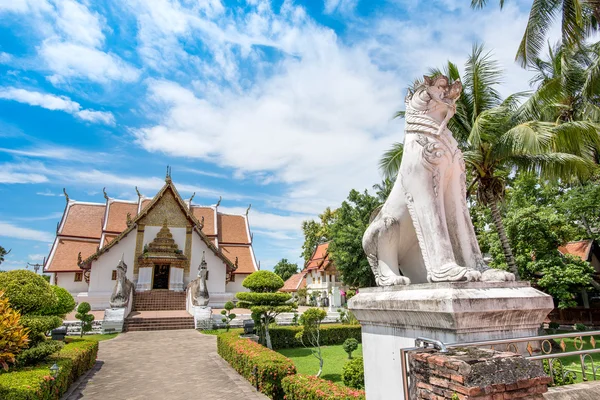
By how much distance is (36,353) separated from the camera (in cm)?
741

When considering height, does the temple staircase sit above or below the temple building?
below

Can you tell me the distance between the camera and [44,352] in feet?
24.8

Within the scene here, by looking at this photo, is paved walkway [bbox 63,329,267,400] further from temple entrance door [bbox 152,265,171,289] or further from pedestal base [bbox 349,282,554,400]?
temple entrance door [bbox 152,265,171,289]

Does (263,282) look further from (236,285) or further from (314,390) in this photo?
(236,285)

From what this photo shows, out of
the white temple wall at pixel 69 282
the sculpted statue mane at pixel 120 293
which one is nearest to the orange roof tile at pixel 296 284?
the white temple wall at pixel 69 282

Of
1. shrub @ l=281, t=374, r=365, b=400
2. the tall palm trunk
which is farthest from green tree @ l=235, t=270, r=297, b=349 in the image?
the tall palm trunk

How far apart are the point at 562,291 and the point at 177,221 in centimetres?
2134

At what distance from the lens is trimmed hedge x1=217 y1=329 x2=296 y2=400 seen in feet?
23.4

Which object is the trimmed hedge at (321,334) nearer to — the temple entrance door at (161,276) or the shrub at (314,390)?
the shrub at (314,390)

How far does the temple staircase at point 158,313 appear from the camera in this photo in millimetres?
17562

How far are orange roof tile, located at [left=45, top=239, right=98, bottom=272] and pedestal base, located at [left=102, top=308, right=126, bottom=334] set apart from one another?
847cm

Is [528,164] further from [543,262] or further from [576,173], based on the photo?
[543,262]

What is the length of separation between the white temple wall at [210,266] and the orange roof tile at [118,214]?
552 centimetres

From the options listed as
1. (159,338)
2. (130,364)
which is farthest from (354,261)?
(130,364)
